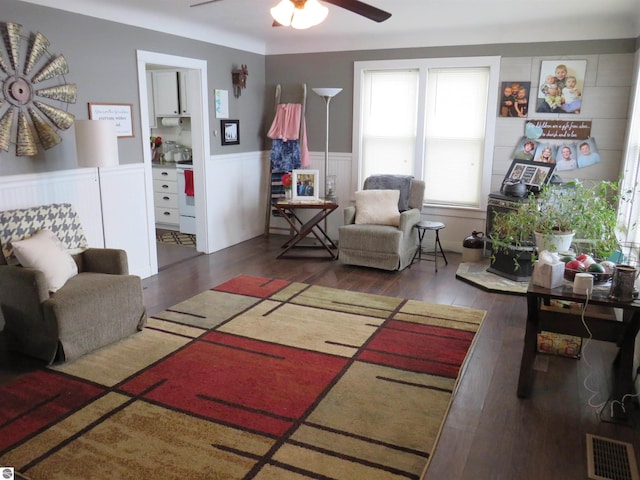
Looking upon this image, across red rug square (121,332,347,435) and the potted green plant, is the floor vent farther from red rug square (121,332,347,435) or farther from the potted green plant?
red rug square (121,332,347,435)

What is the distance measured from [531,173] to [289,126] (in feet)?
9.21

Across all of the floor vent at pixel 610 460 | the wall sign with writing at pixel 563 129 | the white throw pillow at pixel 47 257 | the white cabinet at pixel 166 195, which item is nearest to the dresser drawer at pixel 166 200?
the white cabinet at pixel 166 195

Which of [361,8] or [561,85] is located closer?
[361,8]

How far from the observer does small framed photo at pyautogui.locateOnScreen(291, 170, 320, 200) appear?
579cm

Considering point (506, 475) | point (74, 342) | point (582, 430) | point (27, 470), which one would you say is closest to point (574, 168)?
point (582, 430)

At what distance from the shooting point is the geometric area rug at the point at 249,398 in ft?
7.29

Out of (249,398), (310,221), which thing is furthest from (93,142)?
(310,221)

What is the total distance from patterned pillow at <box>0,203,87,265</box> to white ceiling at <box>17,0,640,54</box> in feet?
5.02

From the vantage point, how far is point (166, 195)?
6.71 meters

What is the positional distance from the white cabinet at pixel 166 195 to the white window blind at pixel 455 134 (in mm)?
3196

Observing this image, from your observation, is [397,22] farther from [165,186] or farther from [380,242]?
[165,186]

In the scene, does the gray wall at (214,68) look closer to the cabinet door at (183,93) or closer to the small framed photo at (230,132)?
the small framed photo at (230,132)

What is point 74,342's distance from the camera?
10.2ft

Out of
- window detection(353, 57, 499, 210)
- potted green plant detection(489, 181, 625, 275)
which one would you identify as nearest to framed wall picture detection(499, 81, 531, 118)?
window detection(353, 57, 499, 210)
